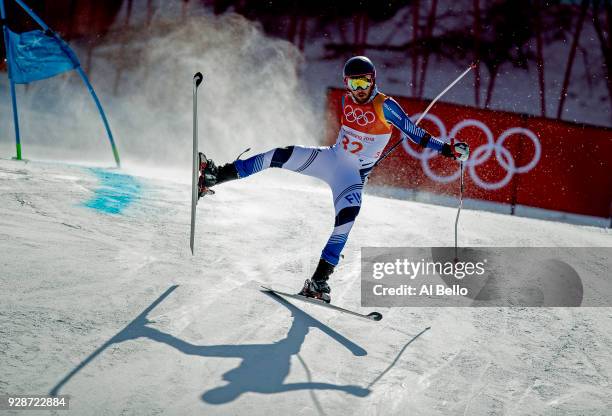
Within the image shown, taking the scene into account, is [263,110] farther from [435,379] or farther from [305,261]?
[435,379]

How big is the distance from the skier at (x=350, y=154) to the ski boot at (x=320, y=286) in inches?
0.7

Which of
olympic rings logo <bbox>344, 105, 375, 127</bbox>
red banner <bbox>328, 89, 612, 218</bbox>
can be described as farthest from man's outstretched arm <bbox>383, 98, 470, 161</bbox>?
red banner <bbox>328, 89, 612, 218</bbox>

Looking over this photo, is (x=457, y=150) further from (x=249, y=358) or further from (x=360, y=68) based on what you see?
(x=249, y=358)

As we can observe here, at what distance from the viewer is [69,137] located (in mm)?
12039

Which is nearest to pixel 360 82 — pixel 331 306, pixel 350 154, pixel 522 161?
pixel 350 154

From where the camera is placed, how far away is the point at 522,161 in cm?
1085

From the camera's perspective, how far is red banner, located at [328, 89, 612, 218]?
10.8 metres

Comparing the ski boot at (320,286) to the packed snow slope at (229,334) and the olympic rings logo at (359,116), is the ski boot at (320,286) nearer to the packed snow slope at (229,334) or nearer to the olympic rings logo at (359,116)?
the packed snow slope at (229,334)

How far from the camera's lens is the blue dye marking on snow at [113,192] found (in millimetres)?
5738

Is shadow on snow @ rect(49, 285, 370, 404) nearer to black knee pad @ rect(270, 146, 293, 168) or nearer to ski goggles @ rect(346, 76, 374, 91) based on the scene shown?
black knee pad @ rect(270, 146, 293, 168)

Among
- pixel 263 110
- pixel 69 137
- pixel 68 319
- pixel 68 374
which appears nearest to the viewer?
pixel 68 374

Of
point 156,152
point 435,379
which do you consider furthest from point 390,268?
point 156,152

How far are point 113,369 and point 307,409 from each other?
3.25 feet

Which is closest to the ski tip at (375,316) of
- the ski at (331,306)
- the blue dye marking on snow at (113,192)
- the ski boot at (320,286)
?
the ski at (331,306)
